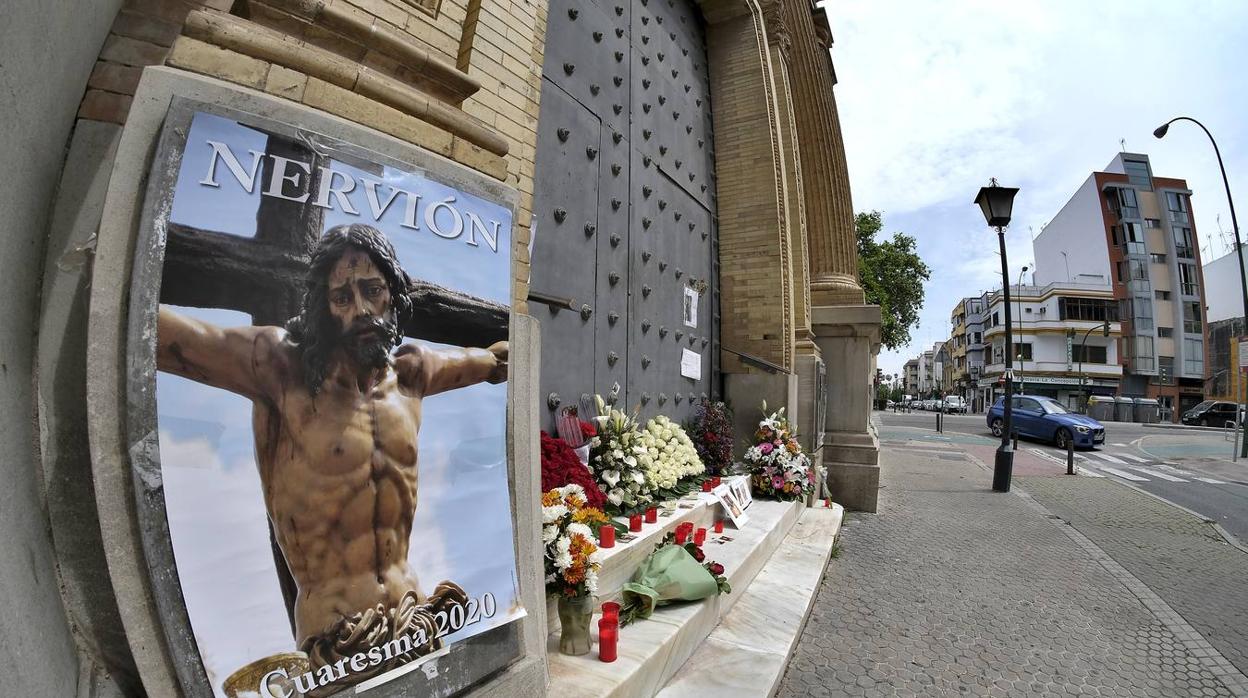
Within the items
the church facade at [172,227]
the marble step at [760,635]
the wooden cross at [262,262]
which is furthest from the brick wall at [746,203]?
the wooden cross at [262,262]

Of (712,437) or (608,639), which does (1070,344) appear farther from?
(608,639)

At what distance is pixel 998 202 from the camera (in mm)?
10109

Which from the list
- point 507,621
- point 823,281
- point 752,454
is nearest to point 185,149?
point 507,621

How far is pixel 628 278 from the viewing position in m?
5.89

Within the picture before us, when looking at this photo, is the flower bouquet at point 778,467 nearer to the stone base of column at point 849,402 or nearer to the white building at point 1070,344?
the stone base of column at point 849,402

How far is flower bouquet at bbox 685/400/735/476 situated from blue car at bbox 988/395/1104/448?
43.4ft

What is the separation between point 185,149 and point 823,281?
10823 mm

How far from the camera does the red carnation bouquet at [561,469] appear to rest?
145 inches

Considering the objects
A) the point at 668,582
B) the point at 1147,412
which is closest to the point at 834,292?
the point at 668,582

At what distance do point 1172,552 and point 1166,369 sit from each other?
58.8 m

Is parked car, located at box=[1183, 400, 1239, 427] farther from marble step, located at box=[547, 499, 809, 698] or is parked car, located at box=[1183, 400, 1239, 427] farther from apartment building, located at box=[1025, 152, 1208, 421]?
marble step, located at box=[547, 499, 809, 698]

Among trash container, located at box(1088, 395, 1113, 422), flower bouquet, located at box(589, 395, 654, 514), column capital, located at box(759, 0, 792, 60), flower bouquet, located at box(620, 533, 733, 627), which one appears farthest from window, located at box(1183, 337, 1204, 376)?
flower bouquet, located at box(620, 533, 733, 627)

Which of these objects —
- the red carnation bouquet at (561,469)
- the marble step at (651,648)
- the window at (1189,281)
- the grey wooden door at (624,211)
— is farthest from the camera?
the window at (1189,281)

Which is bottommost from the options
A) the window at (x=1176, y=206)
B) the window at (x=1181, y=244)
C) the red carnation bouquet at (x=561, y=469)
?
the red carnation bouquet at (x=561, y=469)
